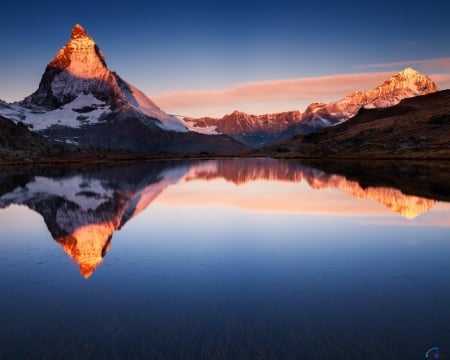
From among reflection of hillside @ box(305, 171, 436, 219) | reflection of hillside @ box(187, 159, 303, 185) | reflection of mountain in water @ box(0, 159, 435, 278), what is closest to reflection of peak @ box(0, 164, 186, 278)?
reflection of mountain in water @ box(0, 159, 435, 278)

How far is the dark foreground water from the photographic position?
44.9ft

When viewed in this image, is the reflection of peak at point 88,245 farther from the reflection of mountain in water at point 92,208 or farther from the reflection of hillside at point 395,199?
the reflection of hillside at point 395,199

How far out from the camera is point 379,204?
145ft

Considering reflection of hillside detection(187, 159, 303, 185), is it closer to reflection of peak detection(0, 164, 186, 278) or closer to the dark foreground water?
reflection of peak detection(0, 164, 186, 278)

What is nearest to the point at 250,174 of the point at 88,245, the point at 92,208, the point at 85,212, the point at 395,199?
the point at 395,199

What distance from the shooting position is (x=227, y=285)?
759 inches

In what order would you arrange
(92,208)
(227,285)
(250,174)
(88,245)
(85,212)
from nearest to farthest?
1. (227,285)
2. (88,245)
3. (85,212)
4. (92,208)
5. (250,174)

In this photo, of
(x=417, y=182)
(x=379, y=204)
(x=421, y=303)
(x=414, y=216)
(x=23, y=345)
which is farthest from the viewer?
(x=417, y=182)

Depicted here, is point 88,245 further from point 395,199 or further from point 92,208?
point 395,199

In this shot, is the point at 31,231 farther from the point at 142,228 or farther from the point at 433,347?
the point at 433,347

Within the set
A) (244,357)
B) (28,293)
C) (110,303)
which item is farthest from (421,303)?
(28,293)

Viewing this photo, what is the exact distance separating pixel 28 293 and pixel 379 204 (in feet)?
113


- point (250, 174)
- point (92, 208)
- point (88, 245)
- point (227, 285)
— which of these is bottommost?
point (250, 174)

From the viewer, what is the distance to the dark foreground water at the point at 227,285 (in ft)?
44.9
